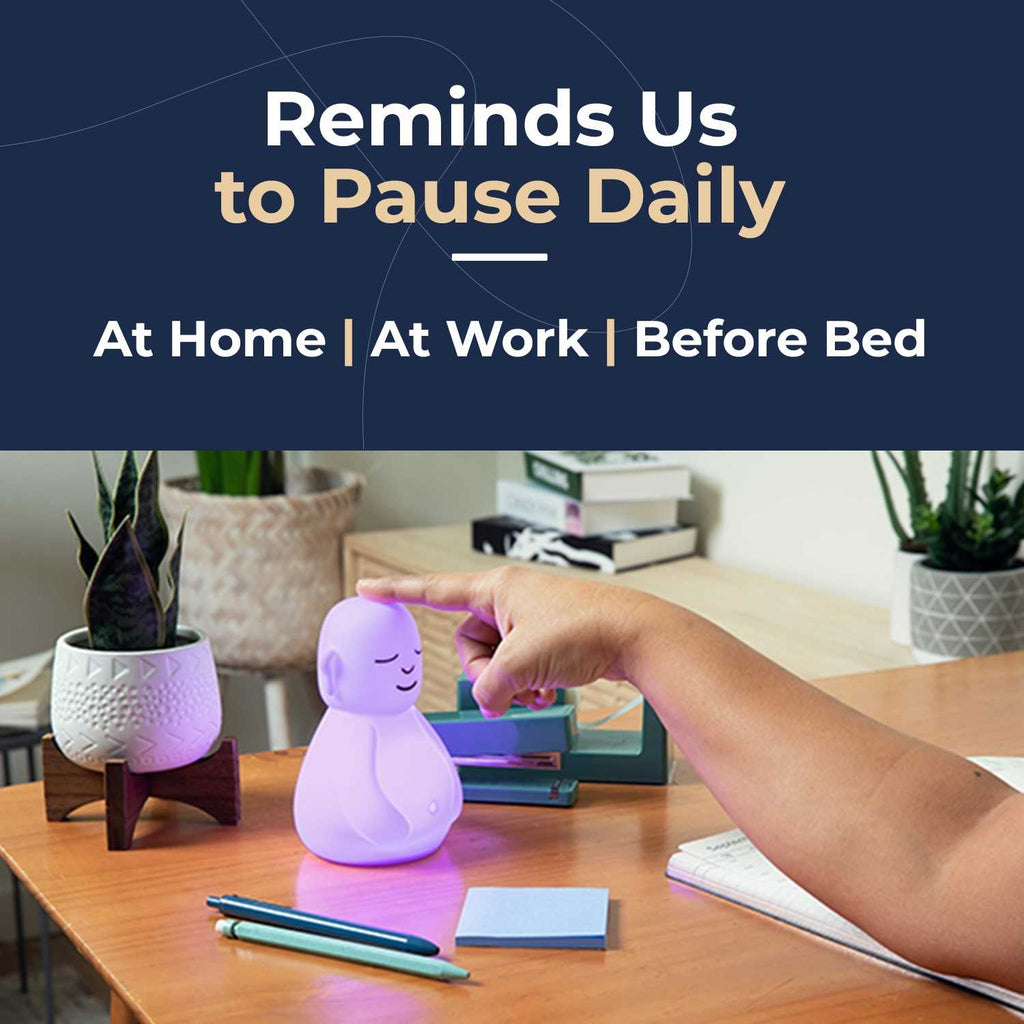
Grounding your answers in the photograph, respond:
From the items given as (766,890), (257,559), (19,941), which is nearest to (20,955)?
(19,941)

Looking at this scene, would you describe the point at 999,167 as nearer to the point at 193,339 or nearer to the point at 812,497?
the point at 812,497

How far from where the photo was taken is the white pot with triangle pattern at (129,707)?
1.07 m

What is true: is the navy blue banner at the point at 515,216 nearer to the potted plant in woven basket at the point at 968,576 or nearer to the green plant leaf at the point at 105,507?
the potted plant in woven basket at the point at 968,576

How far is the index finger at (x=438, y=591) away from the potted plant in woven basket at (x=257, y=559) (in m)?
1.52

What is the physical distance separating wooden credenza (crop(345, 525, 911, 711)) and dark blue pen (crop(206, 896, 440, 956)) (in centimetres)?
99

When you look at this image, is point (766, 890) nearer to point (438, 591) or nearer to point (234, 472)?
point (438, 591)

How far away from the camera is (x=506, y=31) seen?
1729 mm

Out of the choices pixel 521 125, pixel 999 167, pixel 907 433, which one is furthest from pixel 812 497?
pixel 521 125

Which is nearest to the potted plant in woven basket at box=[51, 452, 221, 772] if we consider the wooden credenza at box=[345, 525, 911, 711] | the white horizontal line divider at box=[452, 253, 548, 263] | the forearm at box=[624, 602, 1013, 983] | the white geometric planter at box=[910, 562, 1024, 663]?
the forearm at box=[624, 602, 1013, 983]

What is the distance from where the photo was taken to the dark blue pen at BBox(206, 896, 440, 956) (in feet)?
2.80

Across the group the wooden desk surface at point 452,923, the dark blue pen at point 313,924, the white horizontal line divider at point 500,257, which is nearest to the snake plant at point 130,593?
the wooden desk surface at point 452,923

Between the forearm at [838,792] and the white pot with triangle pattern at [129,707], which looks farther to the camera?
the white pot with triangle pattern at [129,707]

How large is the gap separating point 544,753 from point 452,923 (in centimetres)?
25

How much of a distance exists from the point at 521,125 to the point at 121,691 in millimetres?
958
